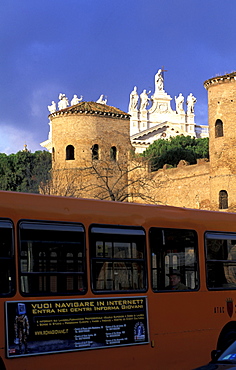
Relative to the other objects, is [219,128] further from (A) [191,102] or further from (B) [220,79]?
(A) [191,102]

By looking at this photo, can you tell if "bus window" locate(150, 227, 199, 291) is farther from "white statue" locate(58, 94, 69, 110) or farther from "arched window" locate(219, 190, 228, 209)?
"white statue" locate(58, 94, 69, 110)

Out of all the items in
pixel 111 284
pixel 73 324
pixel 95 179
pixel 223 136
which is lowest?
pixel 73 324

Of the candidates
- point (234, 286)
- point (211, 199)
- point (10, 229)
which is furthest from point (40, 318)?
point (211, 199)

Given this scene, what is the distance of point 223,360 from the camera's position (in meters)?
7.16

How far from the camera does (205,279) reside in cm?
1095

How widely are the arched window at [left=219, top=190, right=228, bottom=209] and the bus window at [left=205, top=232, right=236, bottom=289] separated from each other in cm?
3348

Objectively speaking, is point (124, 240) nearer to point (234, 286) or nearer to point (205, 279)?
point (205, 279)

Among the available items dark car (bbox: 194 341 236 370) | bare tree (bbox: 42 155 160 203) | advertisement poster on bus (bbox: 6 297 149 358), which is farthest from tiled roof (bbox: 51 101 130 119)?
dark car (bbox: 194 341 236 370)

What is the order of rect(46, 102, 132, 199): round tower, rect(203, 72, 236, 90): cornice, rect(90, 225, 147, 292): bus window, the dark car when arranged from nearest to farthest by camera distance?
the dark car < rect(90, 225, 147, 292): bus window < rect(203, 72, 236, 90): cornice < rect(46, 102, 132, 199): round tower

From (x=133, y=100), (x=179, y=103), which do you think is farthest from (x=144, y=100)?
(x=179, y=103)

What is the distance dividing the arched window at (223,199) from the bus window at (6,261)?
121 ft

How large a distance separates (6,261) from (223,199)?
37.4 metres

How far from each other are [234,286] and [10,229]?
4405 mm

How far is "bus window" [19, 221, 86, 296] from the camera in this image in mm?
8547
